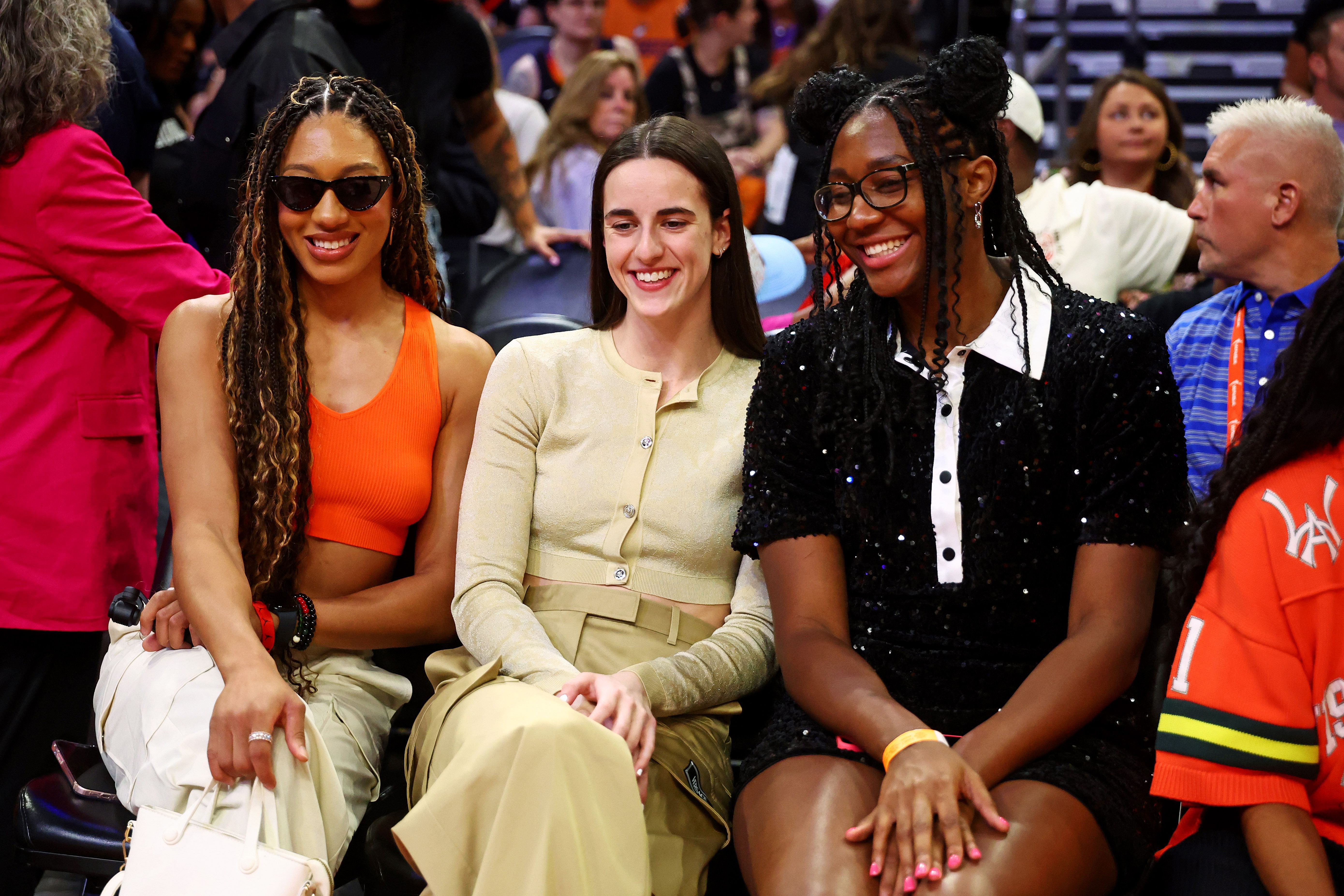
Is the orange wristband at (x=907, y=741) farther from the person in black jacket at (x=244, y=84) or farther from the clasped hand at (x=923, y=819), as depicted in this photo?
the person in black jacket at (x=244, y=84)

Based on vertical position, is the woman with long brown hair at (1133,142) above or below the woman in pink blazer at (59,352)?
above

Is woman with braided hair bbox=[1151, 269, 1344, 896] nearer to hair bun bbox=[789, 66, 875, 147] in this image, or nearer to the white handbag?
hair bun bbox=[789, 66, 875, 147]

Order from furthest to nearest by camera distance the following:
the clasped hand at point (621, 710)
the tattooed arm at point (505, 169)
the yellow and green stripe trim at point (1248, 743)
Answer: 1. the tattooed arm at point (505, 169)
2. the clasped hand at point (621, 710)
3. the yellow and green stripe trim at point (1248, 743)

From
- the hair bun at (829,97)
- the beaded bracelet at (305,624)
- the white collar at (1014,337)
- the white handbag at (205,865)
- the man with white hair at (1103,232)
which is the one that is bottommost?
the white handbag at (205,865)

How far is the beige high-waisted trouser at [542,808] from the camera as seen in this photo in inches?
82.6

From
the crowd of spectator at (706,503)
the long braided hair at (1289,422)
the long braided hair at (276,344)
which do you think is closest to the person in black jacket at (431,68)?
the crowd of spectator at (706,503)

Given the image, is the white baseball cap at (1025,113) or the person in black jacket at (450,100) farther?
the white baseball cap at (1025,113)

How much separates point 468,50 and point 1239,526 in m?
3.09

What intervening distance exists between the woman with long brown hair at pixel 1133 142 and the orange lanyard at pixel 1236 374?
1.86 m

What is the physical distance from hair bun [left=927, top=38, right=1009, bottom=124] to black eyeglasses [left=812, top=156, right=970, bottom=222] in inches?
3.4

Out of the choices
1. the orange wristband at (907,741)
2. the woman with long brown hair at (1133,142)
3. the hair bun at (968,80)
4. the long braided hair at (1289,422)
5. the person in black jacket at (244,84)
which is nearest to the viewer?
the long braided hair at (1289,422)

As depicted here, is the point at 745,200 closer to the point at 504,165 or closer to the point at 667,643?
the point at 504,165

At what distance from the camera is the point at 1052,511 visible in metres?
2.36

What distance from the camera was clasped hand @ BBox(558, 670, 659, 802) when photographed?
7.43 ft
